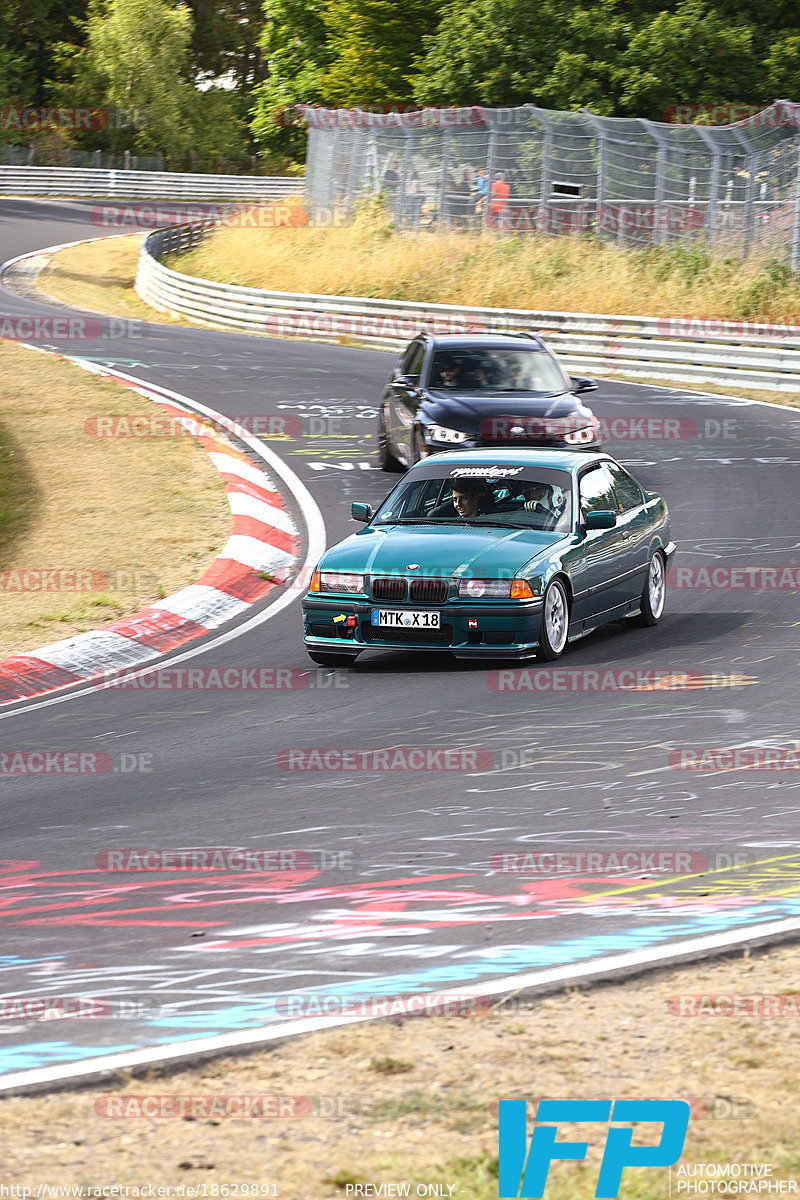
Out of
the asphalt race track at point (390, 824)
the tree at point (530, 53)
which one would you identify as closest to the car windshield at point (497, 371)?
the asphalt race track at point (390, 824)

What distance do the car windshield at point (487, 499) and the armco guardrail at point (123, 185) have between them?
192 feet

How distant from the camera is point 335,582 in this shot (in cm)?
1148

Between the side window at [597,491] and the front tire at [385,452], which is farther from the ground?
the side window at [597,491]

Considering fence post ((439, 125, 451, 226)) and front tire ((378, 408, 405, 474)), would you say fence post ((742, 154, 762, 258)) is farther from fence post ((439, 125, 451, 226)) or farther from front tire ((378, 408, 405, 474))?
front tire ((378, 408, 405, 474))

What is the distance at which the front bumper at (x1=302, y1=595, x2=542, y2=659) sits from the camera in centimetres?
1105

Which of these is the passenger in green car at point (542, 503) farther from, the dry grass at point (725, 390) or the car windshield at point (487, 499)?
the dry grass at point (725, 390)

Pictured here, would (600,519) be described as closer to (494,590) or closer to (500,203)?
(494,590)

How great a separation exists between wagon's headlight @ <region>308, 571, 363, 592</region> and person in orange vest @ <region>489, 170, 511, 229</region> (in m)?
28.9

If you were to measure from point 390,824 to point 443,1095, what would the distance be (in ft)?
10.3

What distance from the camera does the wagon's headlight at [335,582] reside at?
11.4 m

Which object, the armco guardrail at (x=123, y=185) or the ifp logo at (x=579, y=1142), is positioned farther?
the armco guardrail at (x=123, y=185)

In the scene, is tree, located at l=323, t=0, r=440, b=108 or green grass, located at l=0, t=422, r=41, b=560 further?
tree, located at l=323, t=0, r=440, b=108

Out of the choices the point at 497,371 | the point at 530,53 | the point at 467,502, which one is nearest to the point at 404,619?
the point at 467,502

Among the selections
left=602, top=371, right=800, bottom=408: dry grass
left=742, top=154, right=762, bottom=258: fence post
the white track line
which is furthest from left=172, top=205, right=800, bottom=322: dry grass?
the white track line
